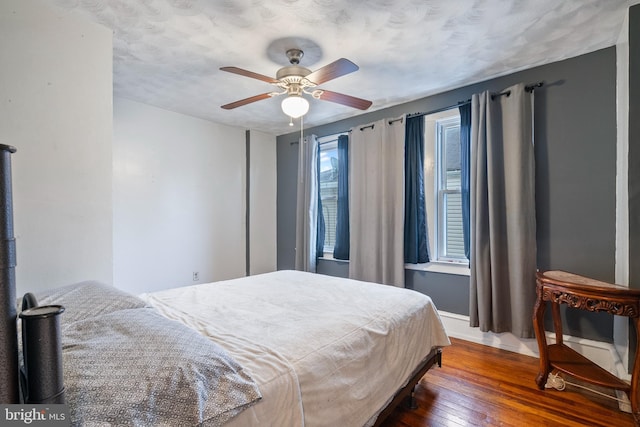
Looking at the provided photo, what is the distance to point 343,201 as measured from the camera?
3963mm

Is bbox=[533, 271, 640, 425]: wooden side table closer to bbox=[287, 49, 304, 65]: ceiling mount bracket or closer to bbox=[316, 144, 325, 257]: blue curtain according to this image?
bbox=[287, 49, 304, 65]: ceiling mount bracket

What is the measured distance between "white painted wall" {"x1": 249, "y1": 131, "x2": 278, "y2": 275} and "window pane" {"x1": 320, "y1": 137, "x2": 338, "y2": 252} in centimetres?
90

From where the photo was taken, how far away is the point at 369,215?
141 inches

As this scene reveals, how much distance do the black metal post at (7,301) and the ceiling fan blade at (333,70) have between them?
162 cm

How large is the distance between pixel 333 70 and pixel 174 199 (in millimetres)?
2627

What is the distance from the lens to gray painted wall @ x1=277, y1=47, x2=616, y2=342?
2322mm

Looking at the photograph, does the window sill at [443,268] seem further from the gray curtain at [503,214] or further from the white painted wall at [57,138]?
the white painted wall at [57,138]

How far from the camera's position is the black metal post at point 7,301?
0.62m

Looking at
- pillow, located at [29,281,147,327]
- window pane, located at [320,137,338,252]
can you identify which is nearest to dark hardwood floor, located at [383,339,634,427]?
pillow, located at [29,281,147,327]

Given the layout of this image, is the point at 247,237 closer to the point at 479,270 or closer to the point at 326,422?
the point at 479,270

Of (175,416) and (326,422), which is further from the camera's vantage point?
(326,422)

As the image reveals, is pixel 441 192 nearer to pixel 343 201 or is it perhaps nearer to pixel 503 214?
pixel 503 214

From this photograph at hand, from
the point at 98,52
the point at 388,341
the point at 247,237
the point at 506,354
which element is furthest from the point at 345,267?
the point at 98,52

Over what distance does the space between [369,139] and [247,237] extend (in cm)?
223
